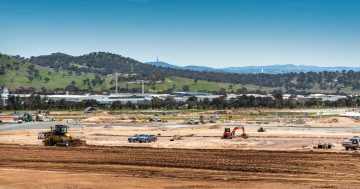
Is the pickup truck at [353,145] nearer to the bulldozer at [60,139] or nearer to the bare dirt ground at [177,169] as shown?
the bare dirt ground at [177,169]

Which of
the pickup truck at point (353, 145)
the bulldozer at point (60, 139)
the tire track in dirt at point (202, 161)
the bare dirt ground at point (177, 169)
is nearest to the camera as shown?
the bare dirt ground at point (177, 169)

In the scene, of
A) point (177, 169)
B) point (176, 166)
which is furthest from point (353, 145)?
point (177, 169)

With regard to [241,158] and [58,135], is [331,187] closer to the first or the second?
[241,158]

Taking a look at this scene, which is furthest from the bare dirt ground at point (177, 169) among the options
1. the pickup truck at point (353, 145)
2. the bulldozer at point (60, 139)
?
the bulldozer at point (60, 139)

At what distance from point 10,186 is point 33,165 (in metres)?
10.7

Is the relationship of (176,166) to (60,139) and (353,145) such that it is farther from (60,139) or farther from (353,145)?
(60,139)

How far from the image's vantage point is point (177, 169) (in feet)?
153

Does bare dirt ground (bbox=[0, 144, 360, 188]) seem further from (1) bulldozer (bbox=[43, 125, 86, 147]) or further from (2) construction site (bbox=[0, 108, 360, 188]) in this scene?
(1) bulldozer (bbox=[43, 125, 86, 147])

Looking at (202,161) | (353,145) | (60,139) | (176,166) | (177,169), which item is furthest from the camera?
(60,139)

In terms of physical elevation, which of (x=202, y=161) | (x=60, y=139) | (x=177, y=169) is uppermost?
(x=60, y=139)

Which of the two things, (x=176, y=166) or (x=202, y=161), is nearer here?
(x=176, y=166)

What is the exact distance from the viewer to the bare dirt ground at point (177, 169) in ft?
132

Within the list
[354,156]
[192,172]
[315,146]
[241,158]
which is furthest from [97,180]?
[315,146]

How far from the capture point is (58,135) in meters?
69.6
